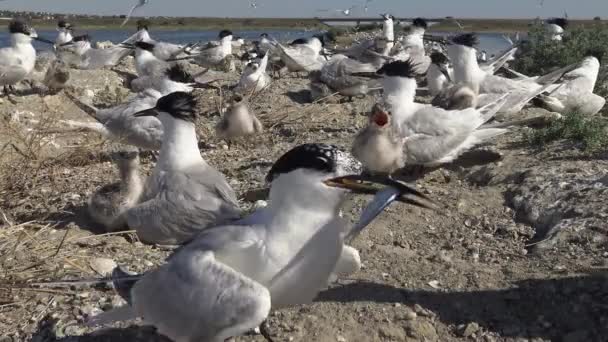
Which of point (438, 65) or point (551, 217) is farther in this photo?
point (438, 65)

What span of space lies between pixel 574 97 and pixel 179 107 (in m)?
5.91

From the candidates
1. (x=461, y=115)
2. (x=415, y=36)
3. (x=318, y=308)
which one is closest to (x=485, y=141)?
(x=461, y=115)

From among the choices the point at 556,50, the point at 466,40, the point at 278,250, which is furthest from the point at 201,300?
the point at 556,50

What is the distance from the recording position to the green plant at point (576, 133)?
21.7 feet

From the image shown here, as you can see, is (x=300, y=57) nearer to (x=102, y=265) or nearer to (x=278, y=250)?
(x=102, y=265)

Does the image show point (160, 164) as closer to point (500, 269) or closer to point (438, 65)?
point (500, 269)

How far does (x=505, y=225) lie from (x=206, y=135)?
439 centimetres

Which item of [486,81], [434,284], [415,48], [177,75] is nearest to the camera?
[434,284]

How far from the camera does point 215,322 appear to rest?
3.01 meters

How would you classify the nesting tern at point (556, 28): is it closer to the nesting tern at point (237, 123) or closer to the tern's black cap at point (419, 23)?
the tern's black cap at point (419, 23)

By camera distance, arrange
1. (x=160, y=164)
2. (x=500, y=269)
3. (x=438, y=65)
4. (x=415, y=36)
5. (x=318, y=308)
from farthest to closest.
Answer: (x=415, y=36), (x=438, y=65), (x=160, y=164), (x=500, y=269), (x=318, y=308)

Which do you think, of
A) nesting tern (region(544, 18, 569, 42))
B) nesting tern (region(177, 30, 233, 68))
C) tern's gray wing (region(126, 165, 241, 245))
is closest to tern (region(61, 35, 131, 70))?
nesting tern (region(177, 30, 233, 68))

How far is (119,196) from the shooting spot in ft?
17.6

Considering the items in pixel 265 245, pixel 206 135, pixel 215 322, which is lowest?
pixel 206 135
